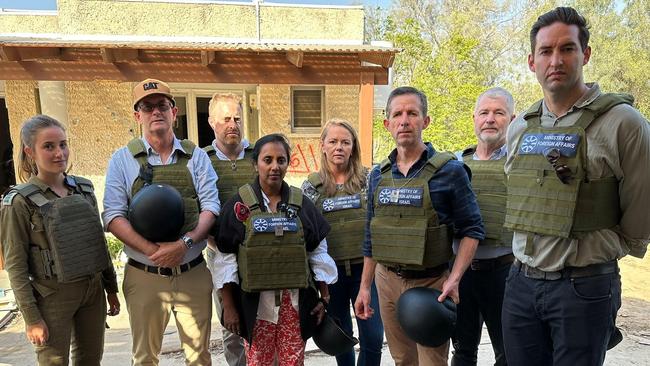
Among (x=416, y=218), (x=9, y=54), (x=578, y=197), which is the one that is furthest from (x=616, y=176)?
(x=9, y=54)

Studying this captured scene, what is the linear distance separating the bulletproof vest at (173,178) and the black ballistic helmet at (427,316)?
1351 millimetres

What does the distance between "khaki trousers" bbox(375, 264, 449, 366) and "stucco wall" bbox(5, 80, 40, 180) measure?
8.87m

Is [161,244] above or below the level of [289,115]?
below

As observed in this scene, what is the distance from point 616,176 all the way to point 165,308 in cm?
250

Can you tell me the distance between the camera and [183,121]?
8664 millimetres

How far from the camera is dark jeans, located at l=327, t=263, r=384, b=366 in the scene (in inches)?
107

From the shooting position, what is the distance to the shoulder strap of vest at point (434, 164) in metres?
2.23

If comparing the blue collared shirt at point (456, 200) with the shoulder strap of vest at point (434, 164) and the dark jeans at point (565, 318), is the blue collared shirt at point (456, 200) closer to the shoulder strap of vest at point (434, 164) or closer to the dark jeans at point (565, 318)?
the shoulder strap of vest at point (434, 164)

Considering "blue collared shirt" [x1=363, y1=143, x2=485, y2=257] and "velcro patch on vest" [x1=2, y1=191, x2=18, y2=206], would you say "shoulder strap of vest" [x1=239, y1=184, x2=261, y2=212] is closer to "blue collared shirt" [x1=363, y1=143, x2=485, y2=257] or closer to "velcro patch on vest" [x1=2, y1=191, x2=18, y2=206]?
"blue collared shirt" [x1=363, y1=143, x2=485, y2=257]

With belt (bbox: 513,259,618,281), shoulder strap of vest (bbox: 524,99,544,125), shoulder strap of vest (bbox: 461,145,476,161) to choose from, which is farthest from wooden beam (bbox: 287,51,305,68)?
belt (bbox: 513,259,618,281)

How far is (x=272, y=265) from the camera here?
7.45 ft

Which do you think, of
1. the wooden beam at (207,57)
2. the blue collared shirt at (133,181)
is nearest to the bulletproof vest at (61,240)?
the blue collared shirt at (133,181)

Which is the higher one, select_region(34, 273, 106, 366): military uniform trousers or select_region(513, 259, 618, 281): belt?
select_region(513, 259, 618, 281): belt

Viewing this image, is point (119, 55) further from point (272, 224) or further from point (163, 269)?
point (272, 224)
